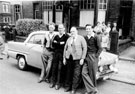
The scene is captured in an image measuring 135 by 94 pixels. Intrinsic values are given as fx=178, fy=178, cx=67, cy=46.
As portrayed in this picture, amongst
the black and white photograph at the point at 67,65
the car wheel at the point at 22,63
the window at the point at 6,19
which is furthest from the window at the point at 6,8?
the car wheel at the point at 22,63

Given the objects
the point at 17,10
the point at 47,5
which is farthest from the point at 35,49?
the point at 17,10

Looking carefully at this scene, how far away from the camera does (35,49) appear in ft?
22.8

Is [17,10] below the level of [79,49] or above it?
above

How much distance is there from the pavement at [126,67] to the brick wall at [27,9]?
12.0 meters

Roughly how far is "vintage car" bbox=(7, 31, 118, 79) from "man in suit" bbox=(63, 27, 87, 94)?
2.58 ft

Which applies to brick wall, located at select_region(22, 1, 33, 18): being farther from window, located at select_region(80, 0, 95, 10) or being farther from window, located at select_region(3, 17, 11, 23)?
window, located at select_region(3, 17, 11, 23)

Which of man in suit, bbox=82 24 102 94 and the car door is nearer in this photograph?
man in suit, bbox=82 24 102 94

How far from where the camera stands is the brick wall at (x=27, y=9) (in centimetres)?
1962

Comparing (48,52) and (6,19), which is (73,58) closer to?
(48,52)

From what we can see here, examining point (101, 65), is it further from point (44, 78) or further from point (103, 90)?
point (44, 78)

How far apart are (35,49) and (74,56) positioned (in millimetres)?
2248

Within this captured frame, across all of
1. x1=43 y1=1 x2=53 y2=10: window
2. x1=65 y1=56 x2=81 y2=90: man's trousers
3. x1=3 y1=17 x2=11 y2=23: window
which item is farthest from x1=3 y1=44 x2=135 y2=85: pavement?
x1=3 y1=17 x2=11 y2=23: window

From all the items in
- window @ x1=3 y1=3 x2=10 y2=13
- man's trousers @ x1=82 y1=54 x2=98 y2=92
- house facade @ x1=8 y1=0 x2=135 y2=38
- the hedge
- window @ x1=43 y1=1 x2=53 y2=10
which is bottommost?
man's trousers @ x1=82 y1=54 x2=98 y2=92

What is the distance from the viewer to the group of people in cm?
518
